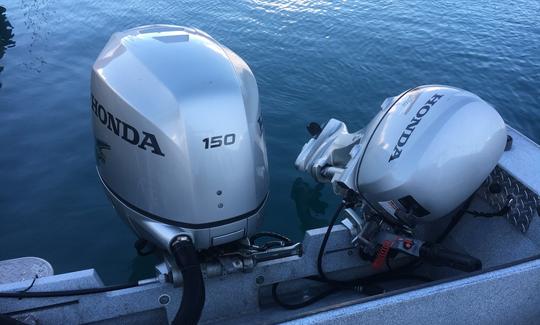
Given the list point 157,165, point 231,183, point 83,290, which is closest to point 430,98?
point 231,183

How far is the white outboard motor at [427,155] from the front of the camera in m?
1.92

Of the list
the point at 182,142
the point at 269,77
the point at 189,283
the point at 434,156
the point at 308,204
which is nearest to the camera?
the point at 189,283

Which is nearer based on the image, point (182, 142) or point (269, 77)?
point (182, 142)

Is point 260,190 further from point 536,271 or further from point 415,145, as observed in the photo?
point 536,271

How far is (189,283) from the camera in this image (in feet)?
5.30

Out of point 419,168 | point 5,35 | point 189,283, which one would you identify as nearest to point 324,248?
point 419,168

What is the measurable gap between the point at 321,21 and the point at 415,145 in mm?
4645

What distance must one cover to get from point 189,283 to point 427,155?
1039 millimetres

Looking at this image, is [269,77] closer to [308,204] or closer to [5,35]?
[308,204]

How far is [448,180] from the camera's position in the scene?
1.93 meters

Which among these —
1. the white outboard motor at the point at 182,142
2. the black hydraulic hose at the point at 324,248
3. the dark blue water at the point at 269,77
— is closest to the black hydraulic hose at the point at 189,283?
the white outboard motor at the point at 182,142

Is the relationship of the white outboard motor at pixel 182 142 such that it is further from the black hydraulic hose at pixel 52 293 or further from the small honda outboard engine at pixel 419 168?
the small honda outboard engine at pixel 419 168

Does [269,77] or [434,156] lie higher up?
[434,156]

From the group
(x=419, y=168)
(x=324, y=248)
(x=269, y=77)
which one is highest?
(x=419, y=168)
